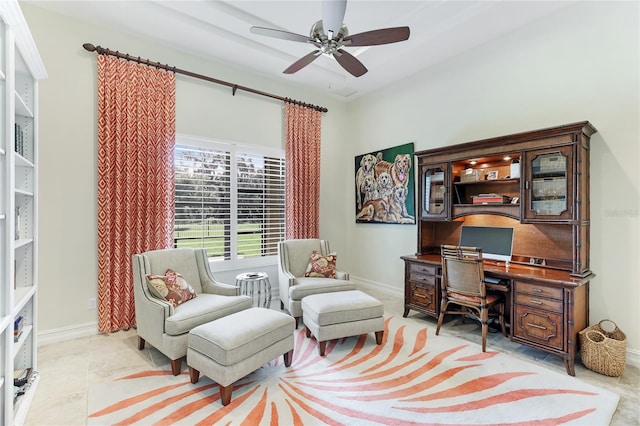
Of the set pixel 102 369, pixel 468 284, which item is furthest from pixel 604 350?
pixel 102 369

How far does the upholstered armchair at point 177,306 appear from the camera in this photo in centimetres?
252

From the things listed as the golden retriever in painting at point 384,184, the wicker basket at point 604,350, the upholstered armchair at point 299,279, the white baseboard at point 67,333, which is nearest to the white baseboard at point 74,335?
the white baseboard at point 67,333

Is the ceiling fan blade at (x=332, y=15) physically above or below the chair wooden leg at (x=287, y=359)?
above

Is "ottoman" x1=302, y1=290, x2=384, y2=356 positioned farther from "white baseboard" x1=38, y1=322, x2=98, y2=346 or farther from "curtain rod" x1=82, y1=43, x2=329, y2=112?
"curtain rod" x1=82, y1=43, x2=329, y2=112

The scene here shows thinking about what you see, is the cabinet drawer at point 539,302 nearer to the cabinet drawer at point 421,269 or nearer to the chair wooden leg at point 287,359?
the cabinet drawer at point 421,269

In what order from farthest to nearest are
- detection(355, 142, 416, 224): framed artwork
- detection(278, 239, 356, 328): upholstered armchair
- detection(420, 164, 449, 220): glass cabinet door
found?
detection(355, 142, 416, 224): framed artwork, detection(420, 164, 449, 220): glass cabinet door, detection(278, 239, 356, 328): upholstered armchair

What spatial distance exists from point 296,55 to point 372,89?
1.56m

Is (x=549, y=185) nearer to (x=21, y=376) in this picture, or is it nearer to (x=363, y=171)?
(x=363, y=171)

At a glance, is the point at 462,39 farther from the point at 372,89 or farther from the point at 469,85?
the point at 372,89

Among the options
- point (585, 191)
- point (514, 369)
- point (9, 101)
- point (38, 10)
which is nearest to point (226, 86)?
point (38, 10)

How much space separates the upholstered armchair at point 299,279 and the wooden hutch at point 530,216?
95 cm

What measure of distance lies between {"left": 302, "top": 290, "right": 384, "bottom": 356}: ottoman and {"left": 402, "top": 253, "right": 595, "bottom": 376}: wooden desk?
4.14 feet

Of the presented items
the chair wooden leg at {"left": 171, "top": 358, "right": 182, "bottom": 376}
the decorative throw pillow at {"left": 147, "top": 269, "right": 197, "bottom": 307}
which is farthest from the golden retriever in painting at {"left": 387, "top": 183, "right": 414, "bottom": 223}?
the chair wooden leg at {"left": 171, "top": 358, "right": 182, "bottom": 376}

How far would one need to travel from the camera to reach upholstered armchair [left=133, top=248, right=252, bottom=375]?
252 centimetres
